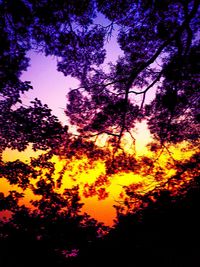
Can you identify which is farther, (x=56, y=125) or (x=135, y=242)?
(x=56, y=125)

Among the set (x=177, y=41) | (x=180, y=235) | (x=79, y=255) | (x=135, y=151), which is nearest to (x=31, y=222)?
(x=79, y=255)

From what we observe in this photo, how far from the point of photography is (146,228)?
6.78 metres

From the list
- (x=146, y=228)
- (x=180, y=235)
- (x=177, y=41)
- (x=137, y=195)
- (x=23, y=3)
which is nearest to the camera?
(x=180, y=235)

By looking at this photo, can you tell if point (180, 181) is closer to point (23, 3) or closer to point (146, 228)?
point (146, 228)

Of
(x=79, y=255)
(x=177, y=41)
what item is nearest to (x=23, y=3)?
(x=177, y=41)

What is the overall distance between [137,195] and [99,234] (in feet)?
6.27

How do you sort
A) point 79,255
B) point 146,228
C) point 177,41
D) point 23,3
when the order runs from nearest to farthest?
point 146,228, point 79,255, point 23,3, point 177,41

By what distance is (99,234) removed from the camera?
811 centimetres

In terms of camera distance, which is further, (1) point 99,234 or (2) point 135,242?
(1) point 99,234

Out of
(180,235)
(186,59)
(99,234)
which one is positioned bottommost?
(180,235)

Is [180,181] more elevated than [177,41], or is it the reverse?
[177,41]

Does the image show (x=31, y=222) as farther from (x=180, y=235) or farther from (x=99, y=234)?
(x=180, y=235)

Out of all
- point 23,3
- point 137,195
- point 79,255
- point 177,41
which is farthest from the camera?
point 177,41

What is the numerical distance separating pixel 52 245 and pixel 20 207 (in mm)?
1614
